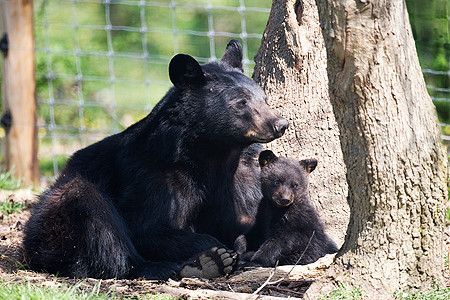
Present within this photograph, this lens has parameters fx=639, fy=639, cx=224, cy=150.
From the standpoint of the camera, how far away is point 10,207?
693cm

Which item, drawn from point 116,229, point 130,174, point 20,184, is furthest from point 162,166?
point 20,184

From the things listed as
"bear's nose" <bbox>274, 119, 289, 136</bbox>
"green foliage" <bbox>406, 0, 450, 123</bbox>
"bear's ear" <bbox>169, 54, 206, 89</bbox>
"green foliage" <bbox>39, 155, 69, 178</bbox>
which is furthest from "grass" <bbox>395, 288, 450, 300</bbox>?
"green foliage" <bbox>39, 155, 69, 178</bbox>

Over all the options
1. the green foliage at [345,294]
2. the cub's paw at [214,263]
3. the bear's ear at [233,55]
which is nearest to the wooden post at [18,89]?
the bear's ear at [233,55]

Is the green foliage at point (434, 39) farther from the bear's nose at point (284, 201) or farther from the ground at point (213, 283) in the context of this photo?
the ground at point (213, 283)

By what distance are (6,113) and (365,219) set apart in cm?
648

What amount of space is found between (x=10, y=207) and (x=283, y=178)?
131 inches

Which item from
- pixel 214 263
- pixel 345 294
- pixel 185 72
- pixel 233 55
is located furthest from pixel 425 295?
pixel 233 55

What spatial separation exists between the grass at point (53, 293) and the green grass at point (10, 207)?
277cm

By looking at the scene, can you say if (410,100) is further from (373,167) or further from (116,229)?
(116,229)

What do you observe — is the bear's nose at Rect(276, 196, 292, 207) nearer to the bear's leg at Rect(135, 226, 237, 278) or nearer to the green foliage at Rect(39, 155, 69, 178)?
the bear's leg at Rect(135, 226, 237, 278)

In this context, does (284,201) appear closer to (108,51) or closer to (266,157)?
(266,157)

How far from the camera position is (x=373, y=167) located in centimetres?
383

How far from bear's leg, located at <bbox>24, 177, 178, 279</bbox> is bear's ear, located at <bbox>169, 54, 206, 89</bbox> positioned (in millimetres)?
1164

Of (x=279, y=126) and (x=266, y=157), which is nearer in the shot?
(x=279, y=126)
